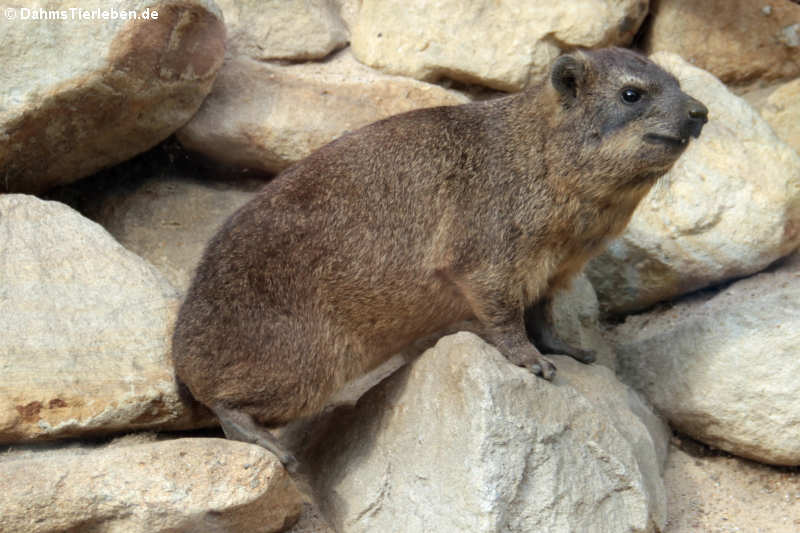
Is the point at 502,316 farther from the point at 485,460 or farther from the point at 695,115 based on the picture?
the point at 695,115

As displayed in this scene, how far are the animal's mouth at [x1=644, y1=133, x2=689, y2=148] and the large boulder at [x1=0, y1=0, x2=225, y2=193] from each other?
293cm

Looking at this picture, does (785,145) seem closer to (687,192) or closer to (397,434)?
(687,192)

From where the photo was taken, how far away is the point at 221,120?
679cm

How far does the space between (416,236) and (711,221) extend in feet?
7.91

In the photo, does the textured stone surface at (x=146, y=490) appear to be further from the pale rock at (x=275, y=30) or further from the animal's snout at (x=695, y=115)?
the pale rock at (x=275, y=30)

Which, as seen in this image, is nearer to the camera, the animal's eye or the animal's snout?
the animal's snout

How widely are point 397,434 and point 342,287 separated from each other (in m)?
0.86

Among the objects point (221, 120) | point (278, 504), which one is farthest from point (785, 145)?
point (278, 504)

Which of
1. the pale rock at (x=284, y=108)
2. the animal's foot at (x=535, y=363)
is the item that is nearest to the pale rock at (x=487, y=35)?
the pale rock at (x=284, y=108)

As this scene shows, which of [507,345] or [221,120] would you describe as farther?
[221,120]

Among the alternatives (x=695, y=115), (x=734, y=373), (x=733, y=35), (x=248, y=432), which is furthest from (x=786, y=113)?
(x=248, y=432)

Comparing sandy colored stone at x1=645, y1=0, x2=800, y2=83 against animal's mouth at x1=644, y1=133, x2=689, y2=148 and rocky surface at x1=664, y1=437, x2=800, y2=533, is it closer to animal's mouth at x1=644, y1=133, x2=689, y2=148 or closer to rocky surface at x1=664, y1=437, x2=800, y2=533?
animal's mouth at x1=644, y1=133, x2=689, y2=148

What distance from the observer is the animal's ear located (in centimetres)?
514

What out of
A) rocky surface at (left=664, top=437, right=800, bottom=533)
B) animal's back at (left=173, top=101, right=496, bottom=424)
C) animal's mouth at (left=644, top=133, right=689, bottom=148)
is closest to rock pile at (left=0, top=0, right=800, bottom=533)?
rocky surface at (left=664, top=437, right=800, bottom=533)
